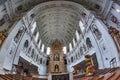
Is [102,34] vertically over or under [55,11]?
under

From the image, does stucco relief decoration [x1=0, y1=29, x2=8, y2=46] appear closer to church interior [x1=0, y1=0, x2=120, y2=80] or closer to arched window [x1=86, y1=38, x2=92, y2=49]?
church interior [x1=0, y1=0, x2=120, y2=80]

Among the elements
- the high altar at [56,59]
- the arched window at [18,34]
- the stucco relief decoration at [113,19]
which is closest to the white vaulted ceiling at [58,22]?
the high altar at [56,59]

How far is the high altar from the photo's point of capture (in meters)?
31.5

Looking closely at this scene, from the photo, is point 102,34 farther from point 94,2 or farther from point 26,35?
point 26,35

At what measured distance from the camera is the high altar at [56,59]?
31.5m

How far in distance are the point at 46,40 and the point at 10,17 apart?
16.0m

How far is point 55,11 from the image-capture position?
78.0ft

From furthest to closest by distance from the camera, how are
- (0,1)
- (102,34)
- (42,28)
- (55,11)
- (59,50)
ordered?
1. (59,50)
2. (42,28)
3. (55,11)
4. (102,34)
5. (0,1)

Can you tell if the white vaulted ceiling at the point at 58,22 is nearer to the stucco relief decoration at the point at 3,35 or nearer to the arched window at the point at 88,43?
the arched window at the point at 88,43

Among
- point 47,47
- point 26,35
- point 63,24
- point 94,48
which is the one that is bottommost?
point 94,48

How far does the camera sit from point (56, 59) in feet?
108

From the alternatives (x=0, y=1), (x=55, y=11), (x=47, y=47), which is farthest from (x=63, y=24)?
(x=0, y=1)

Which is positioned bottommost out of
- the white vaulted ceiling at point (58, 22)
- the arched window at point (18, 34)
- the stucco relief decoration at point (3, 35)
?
the stucco relief decoration at point (3, 35)

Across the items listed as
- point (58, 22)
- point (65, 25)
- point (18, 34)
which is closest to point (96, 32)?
point (18, 34)
